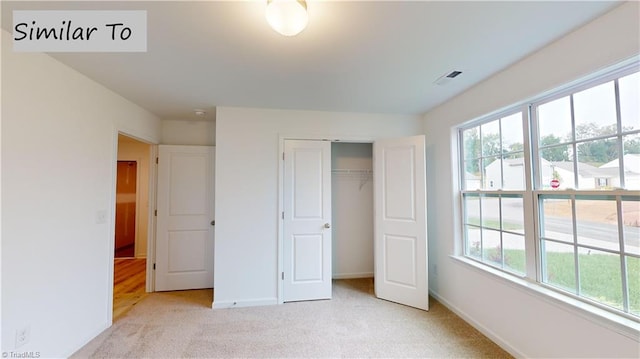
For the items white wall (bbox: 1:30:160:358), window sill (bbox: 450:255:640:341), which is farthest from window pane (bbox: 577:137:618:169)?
white wall (bbox: 1:30:160:358)

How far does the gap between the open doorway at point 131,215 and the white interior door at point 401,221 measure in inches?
131

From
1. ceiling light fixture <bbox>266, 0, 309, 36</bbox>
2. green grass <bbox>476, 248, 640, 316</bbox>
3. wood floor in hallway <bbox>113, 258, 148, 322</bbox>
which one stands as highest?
ceiling light fixture <bbox>266, 0, 309, 36</bbox>

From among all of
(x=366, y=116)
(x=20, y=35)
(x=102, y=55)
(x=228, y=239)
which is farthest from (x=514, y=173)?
(x=20, y=35)

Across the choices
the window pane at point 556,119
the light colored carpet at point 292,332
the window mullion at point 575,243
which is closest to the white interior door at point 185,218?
the light colored carpet at point 292,332

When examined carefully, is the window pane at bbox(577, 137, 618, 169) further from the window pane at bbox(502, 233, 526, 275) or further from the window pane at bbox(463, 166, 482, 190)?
the window pane at bbox(463, 166, 482, 190)

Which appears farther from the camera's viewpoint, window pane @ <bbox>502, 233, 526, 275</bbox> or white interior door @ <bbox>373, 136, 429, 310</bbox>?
white interior door @ <bbox>373, 136, 429, 310</bbox>

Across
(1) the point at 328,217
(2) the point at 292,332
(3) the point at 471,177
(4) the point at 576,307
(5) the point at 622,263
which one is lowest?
(2) the point at 292,332

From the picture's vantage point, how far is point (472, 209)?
9.24 ft

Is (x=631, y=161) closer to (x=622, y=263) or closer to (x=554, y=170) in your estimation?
(x=554, y=170)

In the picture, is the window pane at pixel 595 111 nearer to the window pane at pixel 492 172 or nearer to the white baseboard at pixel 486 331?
the window pane at pixel 492 172

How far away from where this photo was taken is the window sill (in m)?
1.44

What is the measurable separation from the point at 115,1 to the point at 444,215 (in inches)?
135

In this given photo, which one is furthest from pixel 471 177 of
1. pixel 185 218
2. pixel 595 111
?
pixel 185 218

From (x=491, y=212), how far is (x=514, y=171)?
47 cm
